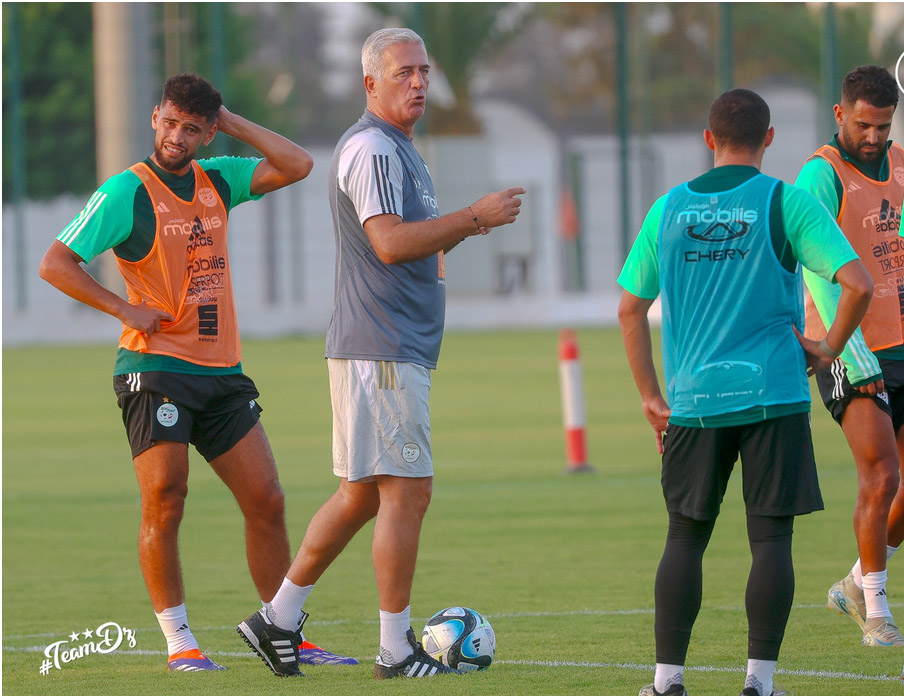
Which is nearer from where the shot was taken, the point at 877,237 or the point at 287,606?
the point at 287,606

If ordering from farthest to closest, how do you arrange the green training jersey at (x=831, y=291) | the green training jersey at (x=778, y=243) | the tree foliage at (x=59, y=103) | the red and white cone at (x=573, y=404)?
the tree foliage at (x=59, y=103) → the red and white cone at (x=573, y=404) → the green training jersey at (x=831, y=291) → the green training jersey at (x=778, y=243)

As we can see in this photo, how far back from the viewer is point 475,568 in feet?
29.8

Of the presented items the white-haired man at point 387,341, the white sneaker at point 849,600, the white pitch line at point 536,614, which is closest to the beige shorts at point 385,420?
the white-haired man at point 387,341

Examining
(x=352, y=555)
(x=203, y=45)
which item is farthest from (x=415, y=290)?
(x=203, y=45)

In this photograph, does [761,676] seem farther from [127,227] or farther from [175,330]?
[127,227]

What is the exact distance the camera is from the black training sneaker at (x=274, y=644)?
20.5 feet

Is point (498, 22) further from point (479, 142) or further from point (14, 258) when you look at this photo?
point (14, 258)

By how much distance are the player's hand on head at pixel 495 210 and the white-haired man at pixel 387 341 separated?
8cm

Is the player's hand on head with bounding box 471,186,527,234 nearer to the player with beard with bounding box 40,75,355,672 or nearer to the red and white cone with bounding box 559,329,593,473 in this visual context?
the player with beard with bounding box 40,75,355,672

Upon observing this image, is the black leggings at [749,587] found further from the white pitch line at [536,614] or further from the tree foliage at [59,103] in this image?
the tree foliage at [59,103]

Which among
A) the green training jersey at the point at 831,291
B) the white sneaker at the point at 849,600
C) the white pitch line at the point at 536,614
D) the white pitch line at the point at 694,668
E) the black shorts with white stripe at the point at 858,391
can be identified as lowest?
the white pitch line at the point at 536,614

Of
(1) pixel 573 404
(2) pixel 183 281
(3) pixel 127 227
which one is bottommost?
(1) pixel 573 404

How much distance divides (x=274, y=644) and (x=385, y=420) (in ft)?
3.39

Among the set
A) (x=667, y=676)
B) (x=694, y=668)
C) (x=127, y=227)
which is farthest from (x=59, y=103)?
(x=667, y=676)
